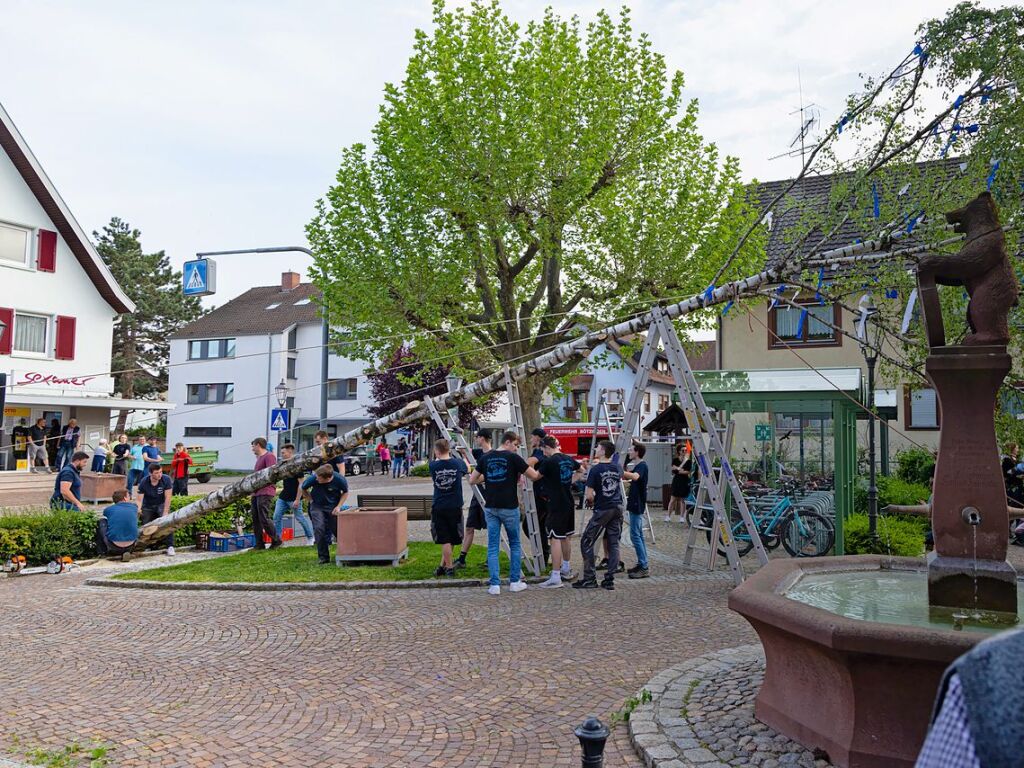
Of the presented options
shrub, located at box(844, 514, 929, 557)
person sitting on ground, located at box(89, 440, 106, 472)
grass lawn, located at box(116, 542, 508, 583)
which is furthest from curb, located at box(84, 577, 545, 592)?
person sitting on ground, located at box(89, 440, 106, 472)

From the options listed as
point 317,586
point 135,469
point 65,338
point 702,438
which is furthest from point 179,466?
point 702,438

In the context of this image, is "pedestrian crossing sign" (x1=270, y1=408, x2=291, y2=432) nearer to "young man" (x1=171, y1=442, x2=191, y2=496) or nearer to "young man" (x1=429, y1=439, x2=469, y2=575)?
"young man" (x1=171, y1=442, x2=191, y2=496)

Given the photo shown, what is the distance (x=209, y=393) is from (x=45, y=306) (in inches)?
886

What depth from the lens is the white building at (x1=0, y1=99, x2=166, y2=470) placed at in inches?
996

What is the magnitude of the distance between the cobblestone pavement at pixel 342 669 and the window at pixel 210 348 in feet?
130

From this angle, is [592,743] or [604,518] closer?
[592,743]

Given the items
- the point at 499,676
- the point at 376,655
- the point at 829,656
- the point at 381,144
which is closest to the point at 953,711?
the point at 829,656

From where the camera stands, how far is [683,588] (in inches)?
404

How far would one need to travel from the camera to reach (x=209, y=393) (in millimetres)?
48438

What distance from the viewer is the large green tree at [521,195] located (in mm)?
17172

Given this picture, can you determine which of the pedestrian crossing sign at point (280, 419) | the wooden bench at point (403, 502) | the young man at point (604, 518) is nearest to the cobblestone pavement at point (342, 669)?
the young man at point (604, 518)

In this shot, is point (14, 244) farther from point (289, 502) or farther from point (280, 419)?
point (289, 502)

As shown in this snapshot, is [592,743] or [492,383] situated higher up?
[492,383]

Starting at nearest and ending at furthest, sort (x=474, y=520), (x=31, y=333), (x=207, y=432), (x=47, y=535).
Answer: (x=474, y=520) < (x=47, y=535) < (x=31, y=333) < (x=207, y=432)
